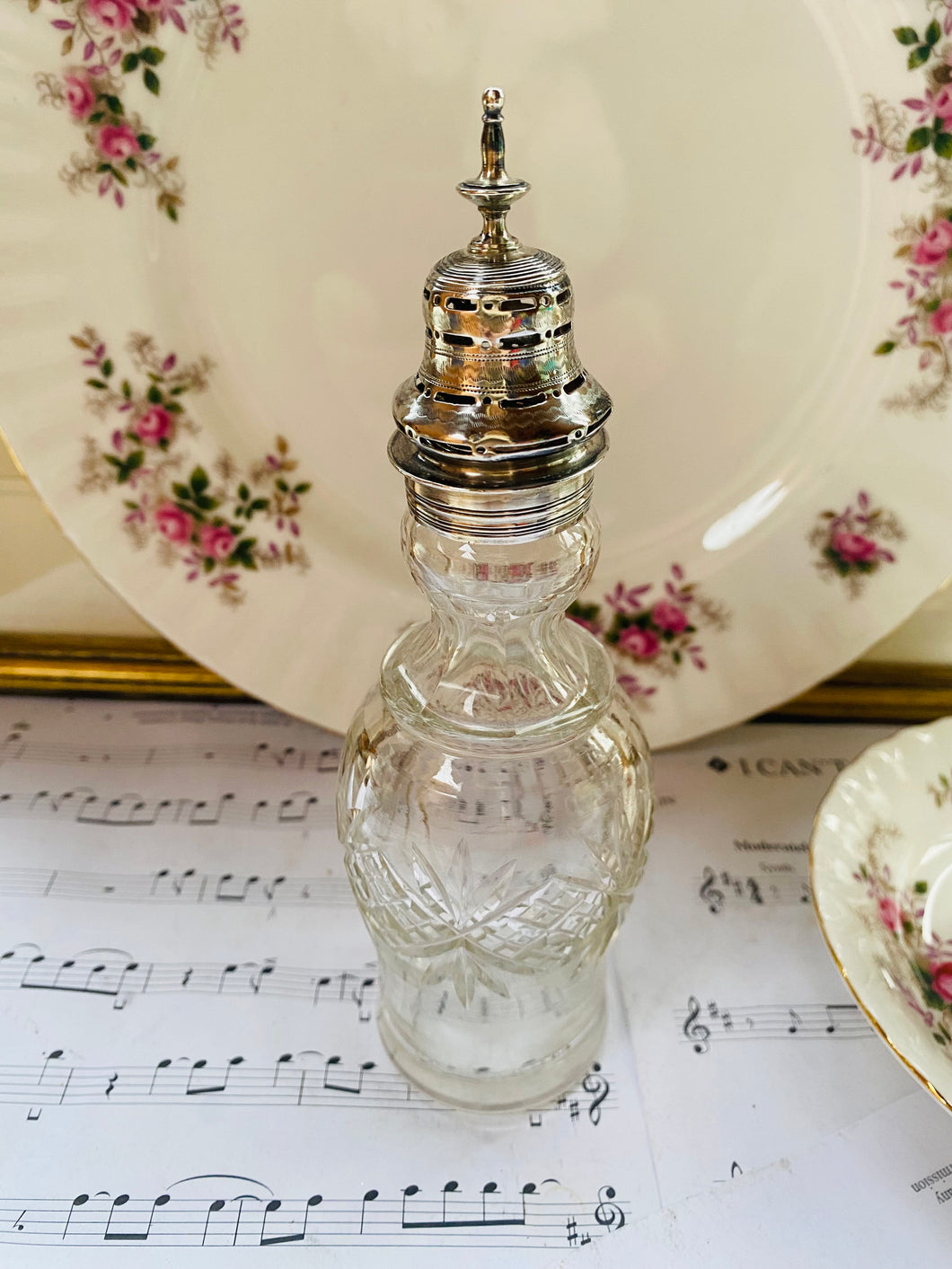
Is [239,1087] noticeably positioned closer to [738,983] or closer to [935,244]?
[738,983]

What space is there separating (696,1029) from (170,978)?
28cm

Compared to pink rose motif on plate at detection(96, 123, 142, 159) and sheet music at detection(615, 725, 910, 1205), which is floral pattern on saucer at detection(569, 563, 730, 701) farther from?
pink rose motif on plate at detection(96, 123, 142, 159)

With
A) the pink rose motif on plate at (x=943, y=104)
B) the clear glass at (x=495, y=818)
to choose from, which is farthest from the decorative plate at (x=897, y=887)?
the pink rose motif on plate at (x=943, y=104)

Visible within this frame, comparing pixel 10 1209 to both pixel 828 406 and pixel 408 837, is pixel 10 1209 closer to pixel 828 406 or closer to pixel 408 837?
pixel 408 837

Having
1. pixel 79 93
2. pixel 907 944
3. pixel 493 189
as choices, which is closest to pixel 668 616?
pixel 907 944

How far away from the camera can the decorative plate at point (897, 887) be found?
1.34 feet

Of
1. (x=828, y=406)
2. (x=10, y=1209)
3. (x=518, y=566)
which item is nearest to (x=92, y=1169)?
(x=10, y=1209)

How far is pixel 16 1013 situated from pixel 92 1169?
104 mm

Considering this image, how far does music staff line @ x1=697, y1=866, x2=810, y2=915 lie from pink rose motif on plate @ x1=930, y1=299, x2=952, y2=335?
322 mm

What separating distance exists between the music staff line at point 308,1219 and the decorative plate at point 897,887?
146 mm

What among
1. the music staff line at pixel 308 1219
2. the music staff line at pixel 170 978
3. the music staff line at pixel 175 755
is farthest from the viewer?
the music staff line at pixel 175 755

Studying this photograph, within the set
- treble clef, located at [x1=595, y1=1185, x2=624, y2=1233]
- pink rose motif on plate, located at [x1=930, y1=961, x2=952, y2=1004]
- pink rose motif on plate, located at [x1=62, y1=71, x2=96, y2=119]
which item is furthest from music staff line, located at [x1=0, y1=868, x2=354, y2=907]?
pink rose motif on plate, located at [x1=62, y1=71, x2=96, y2=119]

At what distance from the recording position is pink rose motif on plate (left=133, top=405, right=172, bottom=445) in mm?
543

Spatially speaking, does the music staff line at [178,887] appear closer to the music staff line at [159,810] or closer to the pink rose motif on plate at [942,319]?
the music staff line at [159,810]
